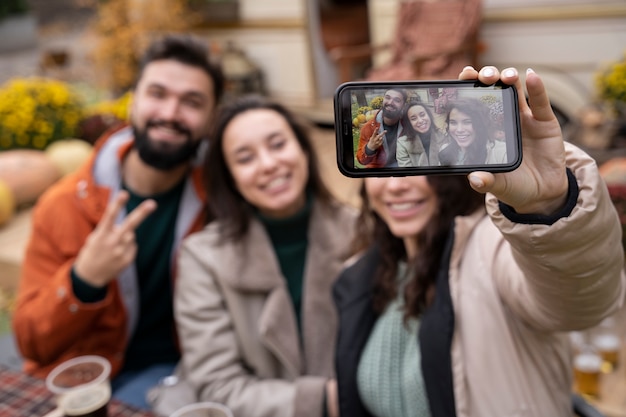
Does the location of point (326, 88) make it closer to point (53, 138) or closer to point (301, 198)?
point (53, 138)

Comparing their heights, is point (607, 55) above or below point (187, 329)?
above

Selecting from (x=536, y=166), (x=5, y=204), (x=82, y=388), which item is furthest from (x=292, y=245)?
(x=5, y=204)

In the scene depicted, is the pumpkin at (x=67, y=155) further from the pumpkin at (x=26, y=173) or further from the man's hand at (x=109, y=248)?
the man's hand at (x=109, y=248)

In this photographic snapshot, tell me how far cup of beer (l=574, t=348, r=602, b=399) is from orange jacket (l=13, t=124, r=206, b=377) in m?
1.22

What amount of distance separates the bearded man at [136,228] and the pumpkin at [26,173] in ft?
8.26

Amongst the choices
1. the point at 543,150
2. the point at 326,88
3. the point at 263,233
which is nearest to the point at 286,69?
the point at 326,88

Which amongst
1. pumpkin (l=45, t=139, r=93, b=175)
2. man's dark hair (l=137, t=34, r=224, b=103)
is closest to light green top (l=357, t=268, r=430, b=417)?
man's dark hair (l=137, t=34, r=224, b=103)

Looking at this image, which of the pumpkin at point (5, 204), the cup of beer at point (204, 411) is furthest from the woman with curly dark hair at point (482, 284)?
the pumpkin at point (5, 204)

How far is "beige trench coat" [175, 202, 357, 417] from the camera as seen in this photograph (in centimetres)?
183

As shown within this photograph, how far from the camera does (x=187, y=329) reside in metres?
1.88

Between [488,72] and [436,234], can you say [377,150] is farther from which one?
[436,234]

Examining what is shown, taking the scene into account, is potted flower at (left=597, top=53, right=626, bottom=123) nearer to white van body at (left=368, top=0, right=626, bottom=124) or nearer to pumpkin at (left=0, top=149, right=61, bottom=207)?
white van body at (left=368, top=0, right=626, bottom=124)

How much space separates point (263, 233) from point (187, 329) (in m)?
0.35

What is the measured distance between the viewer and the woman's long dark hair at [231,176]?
198 cm
